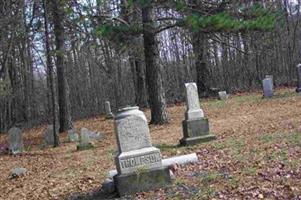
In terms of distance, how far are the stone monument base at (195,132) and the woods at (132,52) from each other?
3.43 metres

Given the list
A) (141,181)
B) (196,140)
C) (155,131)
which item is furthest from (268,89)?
(141,181)

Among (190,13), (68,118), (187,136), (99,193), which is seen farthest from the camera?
(68,118)

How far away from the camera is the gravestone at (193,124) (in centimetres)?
1270

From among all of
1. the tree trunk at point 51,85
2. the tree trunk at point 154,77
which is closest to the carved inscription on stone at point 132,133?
the tree trunk at point 51,85

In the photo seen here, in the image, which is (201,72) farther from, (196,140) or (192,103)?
(196,140)

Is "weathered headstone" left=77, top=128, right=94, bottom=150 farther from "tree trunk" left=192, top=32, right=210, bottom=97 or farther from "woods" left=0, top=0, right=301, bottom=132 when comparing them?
"tree trunk" left=192, top=32, right=210, bottom=97

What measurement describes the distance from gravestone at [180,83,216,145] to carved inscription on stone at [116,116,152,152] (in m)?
4.24

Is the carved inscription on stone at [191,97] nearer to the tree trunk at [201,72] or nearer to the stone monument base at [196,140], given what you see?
the stone monument base at [196,140]

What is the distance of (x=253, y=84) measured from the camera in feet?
116

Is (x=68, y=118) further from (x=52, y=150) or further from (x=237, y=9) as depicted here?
(x=237, y=9)

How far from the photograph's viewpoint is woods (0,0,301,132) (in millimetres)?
16359

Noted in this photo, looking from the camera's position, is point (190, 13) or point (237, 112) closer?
point (190, 13)

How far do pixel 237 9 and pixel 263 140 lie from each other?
20.8 ft

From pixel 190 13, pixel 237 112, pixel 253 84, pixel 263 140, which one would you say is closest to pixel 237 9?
pixel 190 13
